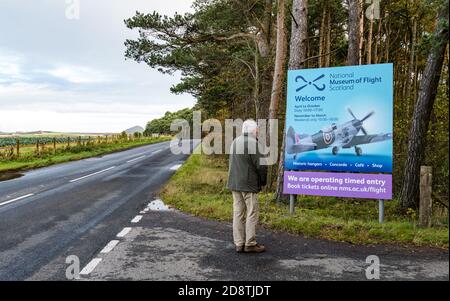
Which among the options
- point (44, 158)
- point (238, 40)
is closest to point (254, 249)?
point (238, 40)

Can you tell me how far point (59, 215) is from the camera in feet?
34.2

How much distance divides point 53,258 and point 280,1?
11.3 meters

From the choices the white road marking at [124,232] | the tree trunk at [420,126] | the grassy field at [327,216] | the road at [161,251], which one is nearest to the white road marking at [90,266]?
the road at [161,251]

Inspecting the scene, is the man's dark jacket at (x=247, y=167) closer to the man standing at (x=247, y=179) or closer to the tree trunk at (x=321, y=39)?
the man standing at (x=247, y=179)

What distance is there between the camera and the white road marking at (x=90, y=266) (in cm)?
591

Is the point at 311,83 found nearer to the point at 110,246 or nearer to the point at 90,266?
the point at 110,246

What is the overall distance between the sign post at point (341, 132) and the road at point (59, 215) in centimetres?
438

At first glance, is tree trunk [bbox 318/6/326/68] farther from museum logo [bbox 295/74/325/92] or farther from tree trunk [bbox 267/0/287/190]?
Answer: museum logo [bbox 295/74/325/92]

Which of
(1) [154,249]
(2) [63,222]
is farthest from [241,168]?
(2) [63,222]

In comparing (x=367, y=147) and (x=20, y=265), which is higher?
(x=367, y=147)

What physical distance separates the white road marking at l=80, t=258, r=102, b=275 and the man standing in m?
2.21

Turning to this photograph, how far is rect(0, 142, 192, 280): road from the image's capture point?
21.5 ft
